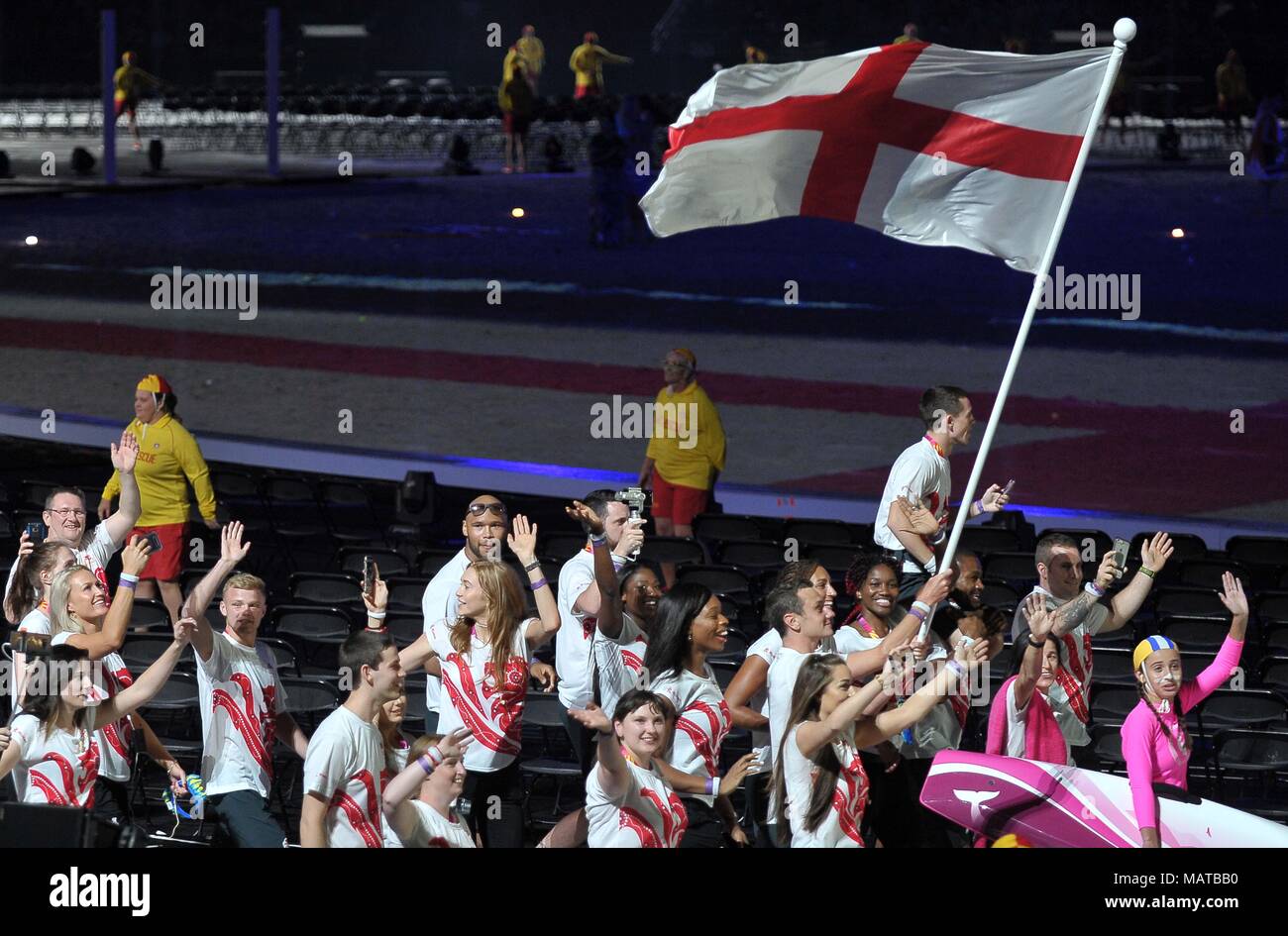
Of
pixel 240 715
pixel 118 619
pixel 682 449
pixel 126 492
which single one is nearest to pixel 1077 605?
pixel 240 715

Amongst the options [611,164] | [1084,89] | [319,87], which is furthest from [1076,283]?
[319,87]

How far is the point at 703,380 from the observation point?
720 inches

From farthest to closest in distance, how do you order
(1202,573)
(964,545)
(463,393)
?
(463,393) < (964,545) < (1202,573)

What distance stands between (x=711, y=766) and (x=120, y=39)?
37908 millimetres

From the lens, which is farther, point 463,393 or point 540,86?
point 540,86

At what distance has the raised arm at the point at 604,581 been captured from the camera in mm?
7543

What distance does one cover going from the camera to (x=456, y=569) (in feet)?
26.3

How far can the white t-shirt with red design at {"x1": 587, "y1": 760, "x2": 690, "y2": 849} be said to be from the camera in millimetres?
6160

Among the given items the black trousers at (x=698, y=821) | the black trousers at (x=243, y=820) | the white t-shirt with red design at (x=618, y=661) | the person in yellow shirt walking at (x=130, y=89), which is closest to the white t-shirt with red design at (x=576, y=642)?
the white t-shirt with red design at (x=618, y=661)

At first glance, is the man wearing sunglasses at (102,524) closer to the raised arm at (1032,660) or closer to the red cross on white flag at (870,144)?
the red cross on white flag at (870,144)

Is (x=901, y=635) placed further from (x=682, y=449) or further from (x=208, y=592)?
(x=682, y=449)
